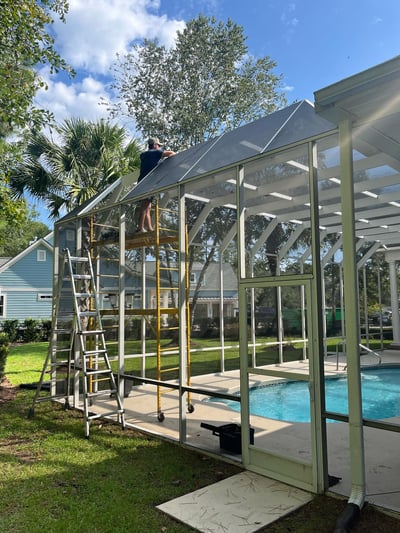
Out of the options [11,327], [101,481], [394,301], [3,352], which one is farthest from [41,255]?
[101,481]

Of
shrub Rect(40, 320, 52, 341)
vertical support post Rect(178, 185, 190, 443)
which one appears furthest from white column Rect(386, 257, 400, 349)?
shrub Rect(40, 320, 52, 341)

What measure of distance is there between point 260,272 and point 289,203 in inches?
99.7

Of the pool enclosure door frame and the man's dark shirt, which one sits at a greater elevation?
the man's dark shirt

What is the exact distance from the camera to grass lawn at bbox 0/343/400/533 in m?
2.91

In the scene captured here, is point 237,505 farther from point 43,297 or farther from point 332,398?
point 43,297

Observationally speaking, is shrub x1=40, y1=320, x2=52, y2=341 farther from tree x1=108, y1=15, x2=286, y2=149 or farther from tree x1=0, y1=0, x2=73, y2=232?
tree x1=0, y1=0, x2=73, y2=232

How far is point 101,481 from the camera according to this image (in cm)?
366

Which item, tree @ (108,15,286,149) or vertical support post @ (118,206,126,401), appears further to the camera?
tree @ (108,15,286,149)

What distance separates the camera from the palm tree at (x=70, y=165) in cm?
1007

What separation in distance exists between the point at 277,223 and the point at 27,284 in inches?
657

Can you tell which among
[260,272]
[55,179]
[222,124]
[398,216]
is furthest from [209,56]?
[260,272]

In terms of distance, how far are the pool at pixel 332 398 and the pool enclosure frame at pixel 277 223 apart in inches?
10.5

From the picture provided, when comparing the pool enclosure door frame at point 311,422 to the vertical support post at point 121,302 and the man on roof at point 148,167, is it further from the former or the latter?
the man on roof at point 148,167

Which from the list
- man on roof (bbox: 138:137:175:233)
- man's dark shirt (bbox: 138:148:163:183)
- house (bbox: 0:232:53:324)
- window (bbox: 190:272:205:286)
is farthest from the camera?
house (bbox: 0:232:53:324)
